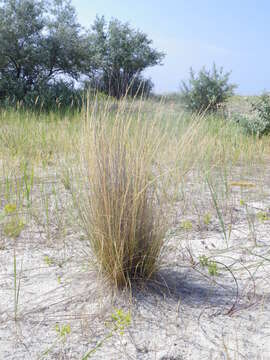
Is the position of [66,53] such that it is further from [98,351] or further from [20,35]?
[98,351]

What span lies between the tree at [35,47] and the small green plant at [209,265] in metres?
8.78

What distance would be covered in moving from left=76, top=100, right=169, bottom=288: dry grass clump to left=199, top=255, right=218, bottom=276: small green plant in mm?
276

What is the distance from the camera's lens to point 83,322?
1.62 m

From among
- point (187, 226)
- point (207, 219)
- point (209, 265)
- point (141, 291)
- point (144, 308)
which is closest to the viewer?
point (144, 308)

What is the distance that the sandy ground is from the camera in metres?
1.49

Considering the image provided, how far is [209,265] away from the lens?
6.77ft

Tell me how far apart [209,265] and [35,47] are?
9.92m

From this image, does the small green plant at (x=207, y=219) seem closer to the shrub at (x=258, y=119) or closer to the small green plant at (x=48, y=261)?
the small green plant at (x=48, y=261)

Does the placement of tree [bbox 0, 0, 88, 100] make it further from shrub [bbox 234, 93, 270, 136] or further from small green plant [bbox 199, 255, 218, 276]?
small green plant [bbox 199, 255, 218, 276]

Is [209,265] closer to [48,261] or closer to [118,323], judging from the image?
[118,323]

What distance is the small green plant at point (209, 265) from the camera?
2025mm

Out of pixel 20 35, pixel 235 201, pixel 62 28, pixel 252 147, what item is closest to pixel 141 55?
pixel 62 28

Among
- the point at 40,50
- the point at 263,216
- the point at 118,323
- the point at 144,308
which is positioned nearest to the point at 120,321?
the point at 118,323

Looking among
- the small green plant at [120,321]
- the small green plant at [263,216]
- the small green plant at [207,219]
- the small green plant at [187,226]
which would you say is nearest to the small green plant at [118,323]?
the small green plant at [120,321]
